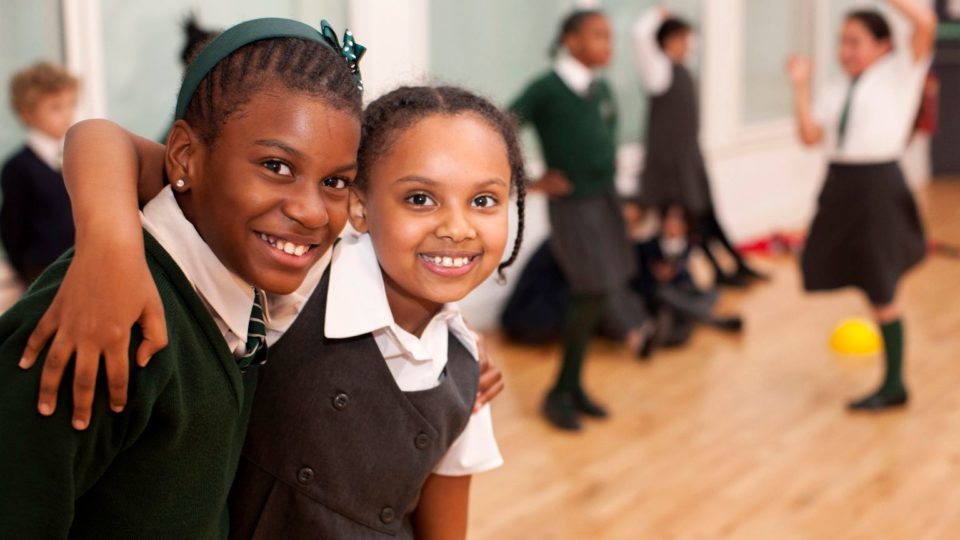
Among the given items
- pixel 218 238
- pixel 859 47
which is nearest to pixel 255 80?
pixel 218 238

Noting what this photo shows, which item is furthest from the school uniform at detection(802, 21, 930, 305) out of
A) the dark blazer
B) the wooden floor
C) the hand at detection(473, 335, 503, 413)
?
the hand at detection(473, 335, 503, 413)

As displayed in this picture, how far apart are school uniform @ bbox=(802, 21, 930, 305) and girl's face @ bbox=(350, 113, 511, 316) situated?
2988 mm

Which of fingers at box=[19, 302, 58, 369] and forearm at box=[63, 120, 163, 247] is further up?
forearm at box=[63, 120, 163, 247]

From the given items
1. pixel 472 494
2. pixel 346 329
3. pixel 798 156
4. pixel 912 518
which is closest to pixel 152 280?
pixel 346 329

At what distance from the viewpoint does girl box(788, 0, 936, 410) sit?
401 centimetres

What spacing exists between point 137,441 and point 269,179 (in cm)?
25

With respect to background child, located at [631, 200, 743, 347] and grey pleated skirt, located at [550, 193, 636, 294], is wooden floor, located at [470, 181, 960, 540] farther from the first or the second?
grey pleated skirt, located at [550, 193, 636, 294]

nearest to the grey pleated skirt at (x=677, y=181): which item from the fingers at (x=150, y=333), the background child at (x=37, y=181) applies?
the background child at (x=37, y=181)

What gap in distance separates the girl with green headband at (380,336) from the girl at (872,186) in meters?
2.96

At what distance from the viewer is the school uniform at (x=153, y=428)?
918 mm

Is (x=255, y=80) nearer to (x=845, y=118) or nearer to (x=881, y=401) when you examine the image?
(x=845, y=118)

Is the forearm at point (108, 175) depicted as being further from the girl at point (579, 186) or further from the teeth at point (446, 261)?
the girl at point (579, 186)

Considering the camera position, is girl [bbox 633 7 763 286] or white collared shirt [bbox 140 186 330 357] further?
girl [bbox 633 7 763 286]

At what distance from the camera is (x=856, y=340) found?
190 inches
